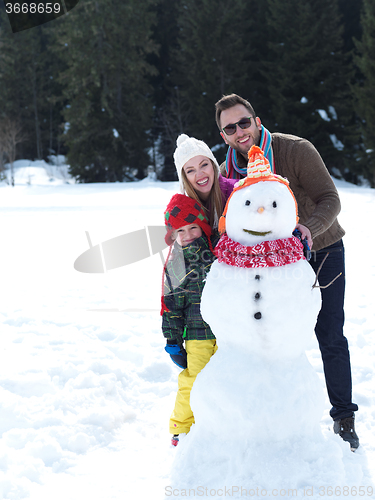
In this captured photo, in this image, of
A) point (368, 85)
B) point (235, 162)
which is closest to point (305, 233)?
point (235, 162)

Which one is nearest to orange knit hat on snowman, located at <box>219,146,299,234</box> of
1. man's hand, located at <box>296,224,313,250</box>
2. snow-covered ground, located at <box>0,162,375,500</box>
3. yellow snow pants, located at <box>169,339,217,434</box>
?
man's hand, located at <box>296,224,313,250</box>

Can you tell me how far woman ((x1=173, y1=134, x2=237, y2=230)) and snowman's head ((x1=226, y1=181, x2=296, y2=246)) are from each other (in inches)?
16.4

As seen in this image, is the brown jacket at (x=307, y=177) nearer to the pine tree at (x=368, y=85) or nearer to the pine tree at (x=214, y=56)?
the pine tree at (x=368, y=85)

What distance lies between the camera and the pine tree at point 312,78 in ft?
62.1

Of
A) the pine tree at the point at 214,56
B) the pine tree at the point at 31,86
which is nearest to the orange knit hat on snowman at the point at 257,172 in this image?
the pine tree at the point at 214,56

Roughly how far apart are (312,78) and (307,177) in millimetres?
19330

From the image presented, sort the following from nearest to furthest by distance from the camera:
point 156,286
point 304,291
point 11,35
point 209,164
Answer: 1. point 304,291
2. point 209,164
3. point 156,286
4. point 11,35

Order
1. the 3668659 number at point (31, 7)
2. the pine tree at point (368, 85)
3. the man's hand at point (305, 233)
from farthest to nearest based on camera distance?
the pine tree at point (368, 85) < the 3668659 number at point (31, 7) < the man's hand at point (305, 233)

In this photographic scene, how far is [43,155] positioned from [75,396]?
29045 mm

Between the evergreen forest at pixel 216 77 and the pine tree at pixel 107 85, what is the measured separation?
0.05m

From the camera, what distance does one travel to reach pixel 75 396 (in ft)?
8.63

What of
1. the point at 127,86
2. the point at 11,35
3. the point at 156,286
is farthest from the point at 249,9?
the point at 156,286

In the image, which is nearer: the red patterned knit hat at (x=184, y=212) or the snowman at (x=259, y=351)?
the snowman at (x=259, y=351)

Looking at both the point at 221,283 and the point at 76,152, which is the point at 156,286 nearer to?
the point at 221,283
